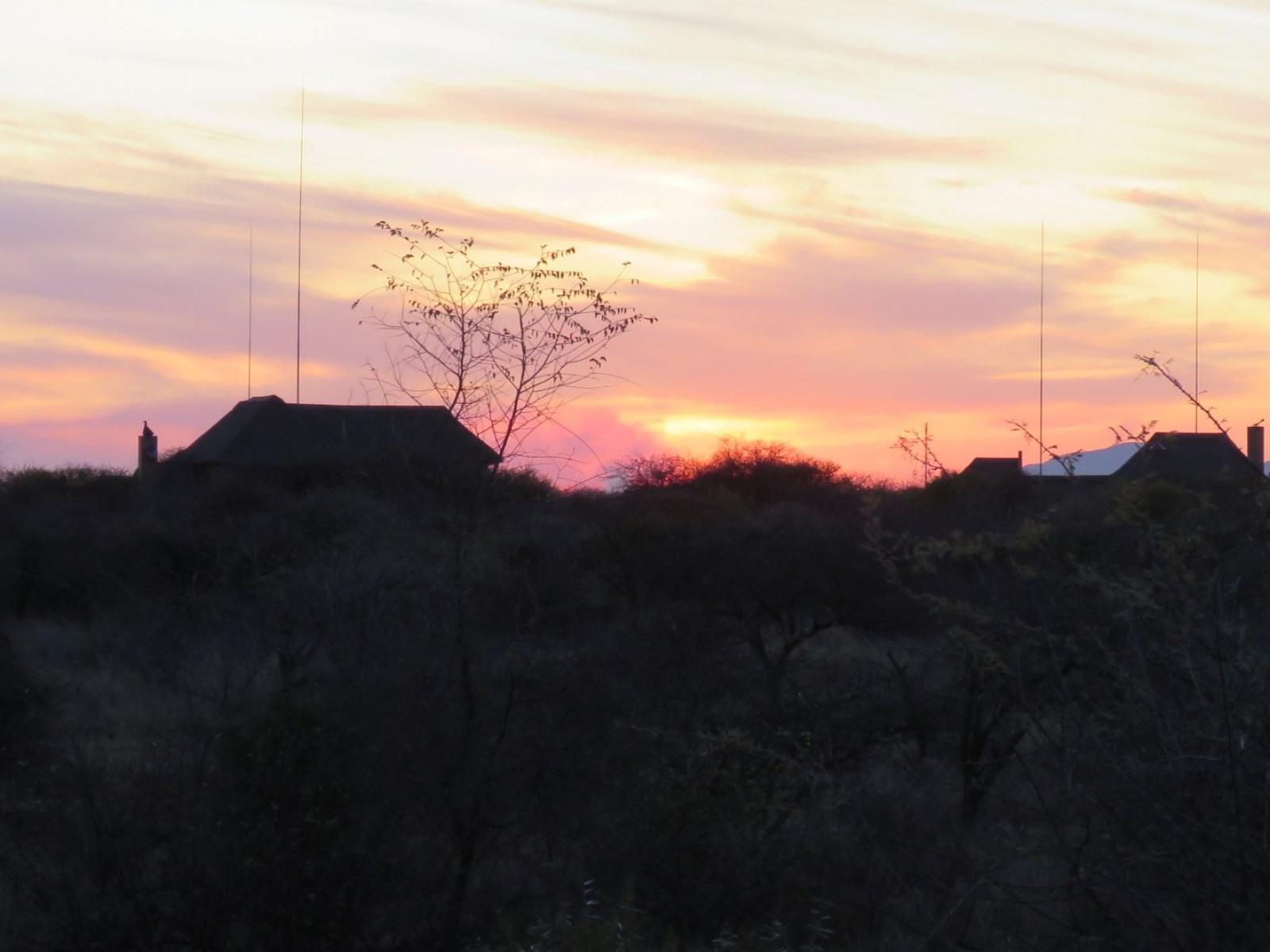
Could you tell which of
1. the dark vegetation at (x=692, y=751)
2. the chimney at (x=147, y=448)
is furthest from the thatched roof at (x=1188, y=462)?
the chimney at (x=147, y=448)

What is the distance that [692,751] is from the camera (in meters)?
9.58

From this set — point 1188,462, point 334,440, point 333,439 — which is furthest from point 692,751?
point 333,439

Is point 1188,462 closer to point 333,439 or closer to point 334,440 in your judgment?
point 334,440

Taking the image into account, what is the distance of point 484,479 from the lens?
9.95 m

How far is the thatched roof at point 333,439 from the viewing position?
10.5 metres

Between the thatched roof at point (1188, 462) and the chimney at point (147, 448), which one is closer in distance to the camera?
the thatched roof at point (1188, 462)

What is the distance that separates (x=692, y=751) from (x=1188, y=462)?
3.83m

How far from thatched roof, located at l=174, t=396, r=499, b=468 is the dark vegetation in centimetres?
35

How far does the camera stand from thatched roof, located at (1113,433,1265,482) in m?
5.21

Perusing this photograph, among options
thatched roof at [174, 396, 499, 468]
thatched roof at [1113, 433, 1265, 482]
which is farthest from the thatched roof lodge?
thatched roof at [1113, 433, 1265, 482]

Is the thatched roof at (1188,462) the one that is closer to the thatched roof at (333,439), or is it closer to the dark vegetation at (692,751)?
the dark vegetation at (692,751)

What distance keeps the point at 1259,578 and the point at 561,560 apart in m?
10.1

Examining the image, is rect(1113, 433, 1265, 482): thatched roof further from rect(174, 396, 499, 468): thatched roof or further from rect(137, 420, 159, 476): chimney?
rect(137, 420, 159, 476): chimney

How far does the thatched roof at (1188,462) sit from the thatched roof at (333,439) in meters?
4.56
